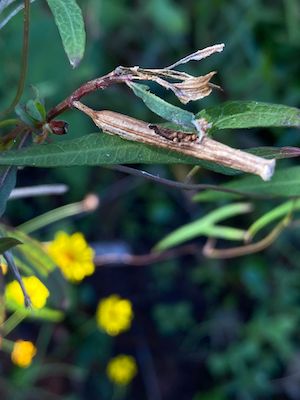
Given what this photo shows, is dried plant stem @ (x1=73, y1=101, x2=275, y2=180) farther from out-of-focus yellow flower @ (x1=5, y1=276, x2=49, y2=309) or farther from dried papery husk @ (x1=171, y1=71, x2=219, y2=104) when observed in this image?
out-of-focus yellow flower @ (x1=5, y1=276, x2=49, y2=309)

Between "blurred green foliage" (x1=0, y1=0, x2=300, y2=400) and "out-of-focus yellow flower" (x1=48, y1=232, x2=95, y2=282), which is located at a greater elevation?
"blurred green foliage" (x1=0, y1=0, x2=300, y2=400)

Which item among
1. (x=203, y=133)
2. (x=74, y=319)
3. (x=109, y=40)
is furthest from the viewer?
(x=109, y=40)

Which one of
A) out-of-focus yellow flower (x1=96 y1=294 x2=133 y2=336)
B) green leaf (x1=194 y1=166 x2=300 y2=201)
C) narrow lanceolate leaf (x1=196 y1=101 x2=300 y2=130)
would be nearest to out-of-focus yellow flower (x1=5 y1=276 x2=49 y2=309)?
green leaf (x1=194 y1=166 x2=300 y2=201)

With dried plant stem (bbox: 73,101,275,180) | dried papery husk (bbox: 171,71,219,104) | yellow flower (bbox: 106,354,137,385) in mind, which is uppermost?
yellow flower (bbox: 106,354,137,385)

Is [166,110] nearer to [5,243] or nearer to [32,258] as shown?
[5,243]

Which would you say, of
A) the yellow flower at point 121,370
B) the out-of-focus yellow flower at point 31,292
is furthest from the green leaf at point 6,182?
the yellow flower at point 121,370

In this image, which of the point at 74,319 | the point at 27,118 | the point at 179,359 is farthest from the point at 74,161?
the point at 179,359

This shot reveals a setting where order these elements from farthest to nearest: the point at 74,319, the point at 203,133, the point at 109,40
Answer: the point at 109,40 < the point at 74,319 < the point at 203,133

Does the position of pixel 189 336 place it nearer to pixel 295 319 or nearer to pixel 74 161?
pixel 295 319
